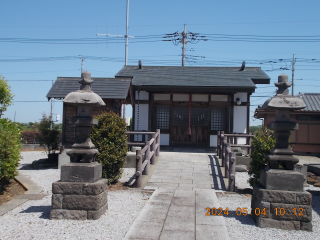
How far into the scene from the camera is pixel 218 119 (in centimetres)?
1403

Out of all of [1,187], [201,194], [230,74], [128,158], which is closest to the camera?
[201,194]

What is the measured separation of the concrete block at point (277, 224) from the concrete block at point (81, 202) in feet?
9.38

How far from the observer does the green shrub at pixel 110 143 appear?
7.86 m

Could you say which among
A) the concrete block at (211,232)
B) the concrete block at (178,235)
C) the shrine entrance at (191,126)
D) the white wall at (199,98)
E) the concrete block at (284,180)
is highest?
the white wall at (199,98)

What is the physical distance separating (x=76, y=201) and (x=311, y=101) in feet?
51.7

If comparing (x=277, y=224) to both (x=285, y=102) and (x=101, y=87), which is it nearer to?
A: (x=285, y=102)

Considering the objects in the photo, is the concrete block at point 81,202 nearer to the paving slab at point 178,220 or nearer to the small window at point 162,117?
the paving slab at point 178,220

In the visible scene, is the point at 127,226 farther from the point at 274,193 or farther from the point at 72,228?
the point at 274,193

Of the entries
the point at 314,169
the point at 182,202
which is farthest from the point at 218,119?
→ the point at 182,202

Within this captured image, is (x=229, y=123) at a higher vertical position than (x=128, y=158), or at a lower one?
higher

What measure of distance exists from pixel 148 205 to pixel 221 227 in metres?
1.77

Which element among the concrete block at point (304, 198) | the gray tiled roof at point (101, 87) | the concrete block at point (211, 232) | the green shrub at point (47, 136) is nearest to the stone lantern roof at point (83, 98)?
the concrete block at point (211, 232)

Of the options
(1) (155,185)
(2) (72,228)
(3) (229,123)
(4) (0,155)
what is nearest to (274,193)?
(2) (72,228)

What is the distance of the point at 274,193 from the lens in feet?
16.5
